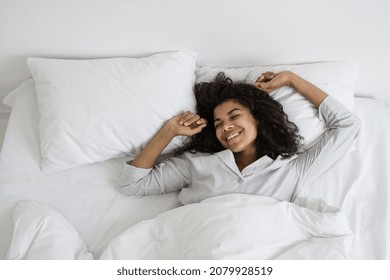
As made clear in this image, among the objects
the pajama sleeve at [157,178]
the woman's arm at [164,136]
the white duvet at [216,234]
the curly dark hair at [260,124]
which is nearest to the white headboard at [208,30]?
the curly dark hair at [260,124]

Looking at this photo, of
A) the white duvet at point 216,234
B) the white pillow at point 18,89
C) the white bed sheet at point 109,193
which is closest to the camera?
the white duvet at point 216,234

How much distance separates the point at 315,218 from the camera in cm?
99

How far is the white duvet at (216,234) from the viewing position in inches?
36.0

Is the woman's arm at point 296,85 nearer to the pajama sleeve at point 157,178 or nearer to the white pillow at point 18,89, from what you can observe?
the pajama sleeve at point 157,178

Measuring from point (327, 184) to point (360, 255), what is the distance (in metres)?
0.23

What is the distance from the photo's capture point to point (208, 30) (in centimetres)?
119

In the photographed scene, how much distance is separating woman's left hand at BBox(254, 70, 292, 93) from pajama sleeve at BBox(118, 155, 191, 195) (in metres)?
0.34

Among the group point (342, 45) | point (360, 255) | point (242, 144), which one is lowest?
point (360, 255)

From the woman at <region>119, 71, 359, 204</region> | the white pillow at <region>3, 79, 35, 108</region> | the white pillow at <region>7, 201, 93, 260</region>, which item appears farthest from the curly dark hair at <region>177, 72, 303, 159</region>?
the white pillow at <region>3, 79, 35, 108</region>

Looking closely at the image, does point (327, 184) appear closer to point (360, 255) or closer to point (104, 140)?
point (360, 255)

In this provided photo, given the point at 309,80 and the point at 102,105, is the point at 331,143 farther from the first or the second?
the point at 102,105

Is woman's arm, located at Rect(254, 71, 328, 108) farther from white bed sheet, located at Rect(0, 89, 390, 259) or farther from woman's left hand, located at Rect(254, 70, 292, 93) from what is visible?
white bed sheet, located at Rect(0, 89, 390, 259)
